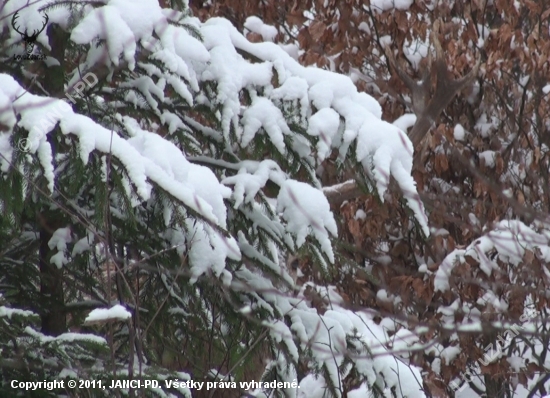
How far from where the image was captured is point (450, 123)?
7.26 meters

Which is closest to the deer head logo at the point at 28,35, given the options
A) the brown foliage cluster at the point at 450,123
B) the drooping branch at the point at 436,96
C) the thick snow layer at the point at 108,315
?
the thick snow layer at the point at 108,315

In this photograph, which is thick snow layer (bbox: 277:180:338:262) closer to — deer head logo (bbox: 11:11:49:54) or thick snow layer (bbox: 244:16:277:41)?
deer head logo (bbox: 11:11:49:54)

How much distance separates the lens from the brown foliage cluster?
21.3ft

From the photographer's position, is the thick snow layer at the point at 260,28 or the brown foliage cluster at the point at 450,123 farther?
the thick snow layer at the point at 260,28

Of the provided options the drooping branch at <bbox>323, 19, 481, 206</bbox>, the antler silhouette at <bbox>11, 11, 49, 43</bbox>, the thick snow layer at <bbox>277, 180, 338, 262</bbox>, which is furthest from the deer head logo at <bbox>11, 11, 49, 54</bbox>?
the drooping branch at <bbox>323, 19, 481, 206</bbox>

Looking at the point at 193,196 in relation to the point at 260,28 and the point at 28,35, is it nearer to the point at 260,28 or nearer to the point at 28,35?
the point at 28,35

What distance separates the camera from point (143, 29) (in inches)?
120

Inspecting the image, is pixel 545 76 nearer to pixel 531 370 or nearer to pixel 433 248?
pixel 433 248

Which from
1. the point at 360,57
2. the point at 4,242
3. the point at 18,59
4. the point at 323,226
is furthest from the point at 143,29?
the point at 360,57

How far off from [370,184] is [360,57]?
378cm

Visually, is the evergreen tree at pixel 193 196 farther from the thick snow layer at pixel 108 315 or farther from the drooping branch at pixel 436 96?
the drooping branch at pixel 436 96

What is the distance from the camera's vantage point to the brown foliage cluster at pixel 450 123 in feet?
21.3

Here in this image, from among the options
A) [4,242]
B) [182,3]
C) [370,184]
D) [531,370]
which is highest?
[182,3]

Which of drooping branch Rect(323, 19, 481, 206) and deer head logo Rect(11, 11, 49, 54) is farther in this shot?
drooping branch Rect(323, 19, 481, 206)
